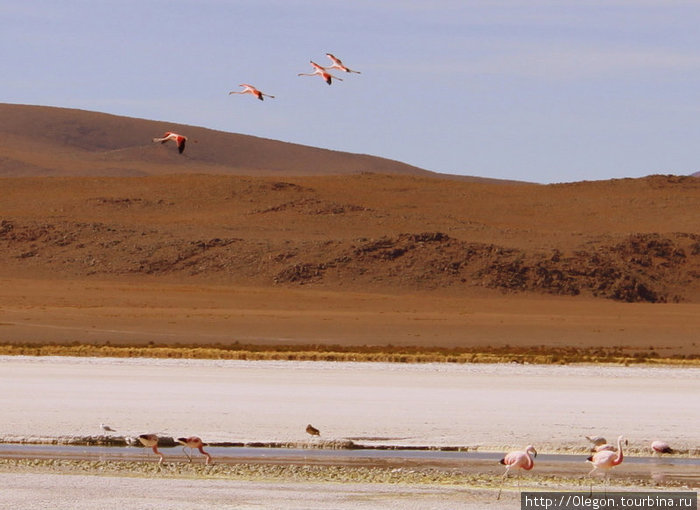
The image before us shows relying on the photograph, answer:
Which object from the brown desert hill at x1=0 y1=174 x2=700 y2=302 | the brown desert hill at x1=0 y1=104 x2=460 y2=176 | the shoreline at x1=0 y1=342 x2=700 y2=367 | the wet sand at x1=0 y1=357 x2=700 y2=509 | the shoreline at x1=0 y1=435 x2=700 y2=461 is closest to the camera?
the wet sand at x1=0 y1=357 x2=700 y2=509

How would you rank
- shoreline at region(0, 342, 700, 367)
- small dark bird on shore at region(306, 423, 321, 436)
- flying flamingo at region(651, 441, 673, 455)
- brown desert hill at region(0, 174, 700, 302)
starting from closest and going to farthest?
flying flamingo at region(651, 441, 673, 455), small dark bird on shore at region(306, 423, 321, 436), shoreline at region(0, 342, 700, 367), brown desert hill at region(0, 174, 700, 302)

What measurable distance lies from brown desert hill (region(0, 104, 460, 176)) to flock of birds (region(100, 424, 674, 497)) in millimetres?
143563

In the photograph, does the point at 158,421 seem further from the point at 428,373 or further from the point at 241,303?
the point at 241,303

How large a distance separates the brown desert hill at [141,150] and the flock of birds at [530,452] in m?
144

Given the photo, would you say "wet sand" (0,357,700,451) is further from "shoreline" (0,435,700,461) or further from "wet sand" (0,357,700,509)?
"shoreline" (0,435,700,461)

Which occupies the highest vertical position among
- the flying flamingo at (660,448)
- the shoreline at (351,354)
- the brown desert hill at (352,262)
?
the brown desert hill at (352,262)

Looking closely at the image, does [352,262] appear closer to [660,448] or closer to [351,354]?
[351,354]

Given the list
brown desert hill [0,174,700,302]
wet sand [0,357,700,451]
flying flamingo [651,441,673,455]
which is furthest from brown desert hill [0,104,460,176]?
flying flamingo [651,441,673,455]

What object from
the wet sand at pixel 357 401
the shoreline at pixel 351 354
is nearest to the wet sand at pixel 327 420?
the wet sand at pixel 357 401

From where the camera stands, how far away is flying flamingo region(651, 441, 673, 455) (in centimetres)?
1908

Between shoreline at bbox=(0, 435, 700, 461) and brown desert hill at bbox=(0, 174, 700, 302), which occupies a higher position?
brown desert hill at bbox=(0, 174, 700, 302)

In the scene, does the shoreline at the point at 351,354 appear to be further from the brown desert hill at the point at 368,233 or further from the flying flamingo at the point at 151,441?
the brown desert hill at the point at 368,233

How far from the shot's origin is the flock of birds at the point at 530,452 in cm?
1583

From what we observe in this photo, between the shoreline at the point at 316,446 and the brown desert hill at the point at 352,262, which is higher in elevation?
the brown desert hill at the point at 352,262
